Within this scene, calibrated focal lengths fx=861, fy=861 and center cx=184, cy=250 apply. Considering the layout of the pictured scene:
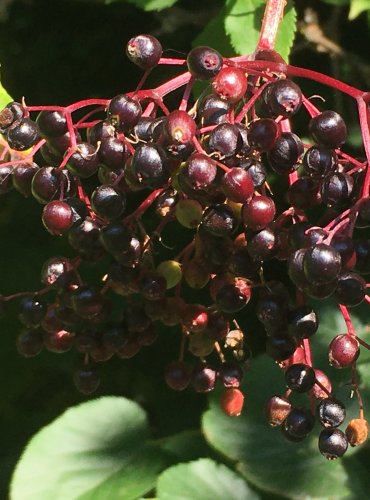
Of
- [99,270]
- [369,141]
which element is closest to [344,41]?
[99,270]

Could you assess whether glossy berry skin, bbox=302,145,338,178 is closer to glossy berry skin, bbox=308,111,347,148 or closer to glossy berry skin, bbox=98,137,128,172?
glossy berry skin, bbox=308,111,347,148

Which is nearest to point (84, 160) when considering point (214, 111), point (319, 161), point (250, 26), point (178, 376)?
point (214, 111)

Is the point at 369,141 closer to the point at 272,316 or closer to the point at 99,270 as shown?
the point at 272,316

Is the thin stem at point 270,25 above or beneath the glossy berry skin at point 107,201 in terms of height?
above

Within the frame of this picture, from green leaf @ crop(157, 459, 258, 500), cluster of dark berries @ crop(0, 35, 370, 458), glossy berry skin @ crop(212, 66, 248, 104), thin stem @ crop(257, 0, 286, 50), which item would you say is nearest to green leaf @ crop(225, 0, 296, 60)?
thin stem @ crop(257, 0, 286, 50)

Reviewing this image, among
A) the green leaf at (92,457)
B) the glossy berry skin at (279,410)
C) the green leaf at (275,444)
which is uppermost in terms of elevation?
the glossy berry skin at (279,410)

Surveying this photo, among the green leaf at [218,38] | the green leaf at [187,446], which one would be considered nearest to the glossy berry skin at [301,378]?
the green leaf at [187,446]

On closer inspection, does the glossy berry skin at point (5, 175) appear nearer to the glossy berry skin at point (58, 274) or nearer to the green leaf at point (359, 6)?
the glossy berry skin at point (58, 274)
